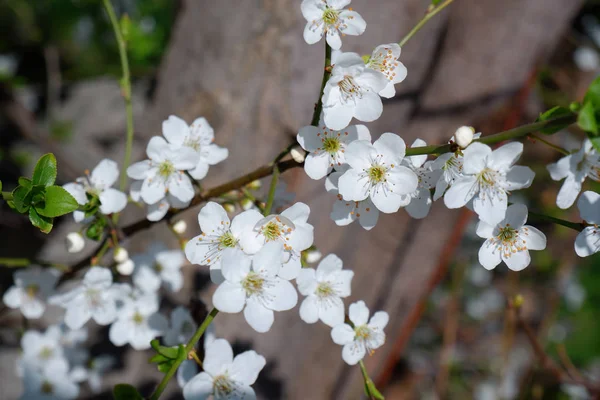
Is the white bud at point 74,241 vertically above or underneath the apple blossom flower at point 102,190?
underneath

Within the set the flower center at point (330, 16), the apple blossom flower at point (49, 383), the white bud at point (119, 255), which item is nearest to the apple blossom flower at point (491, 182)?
the flower center at point (330, 16)

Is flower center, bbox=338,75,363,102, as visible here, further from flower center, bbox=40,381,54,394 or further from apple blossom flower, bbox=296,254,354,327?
flower center, bbox=40,381,54,394

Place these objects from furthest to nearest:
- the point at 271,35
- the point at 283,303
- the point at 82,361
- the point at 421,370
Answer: the point at 421,370 → the point at 82,361 → the point at 271,35 → the point at 283,303

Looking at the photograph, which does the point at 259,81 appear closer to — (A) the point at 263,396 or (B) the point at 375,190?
(B) the point at 375,190

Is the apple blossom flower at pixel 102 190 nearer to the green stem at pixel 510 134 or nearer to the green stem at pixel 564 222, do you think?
the green stem at pixel 510 134

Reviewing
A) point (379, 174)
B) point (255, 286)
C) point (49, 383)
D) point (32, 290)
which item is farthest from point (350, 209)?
point (49, 383)

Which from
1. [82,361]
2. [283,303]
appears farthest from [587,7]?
[82,361]
